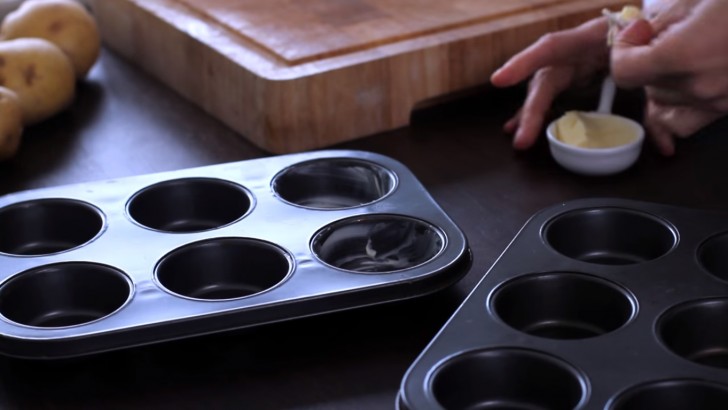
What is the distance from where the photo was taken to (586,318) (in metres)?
0.95

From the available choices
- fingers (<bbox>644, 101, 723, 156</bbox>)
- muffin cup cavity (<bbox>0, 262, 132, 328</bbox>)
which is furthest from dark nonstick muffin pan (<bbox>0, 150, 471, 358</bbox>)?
fingers (<bbox>644, 101, 723, 156</bbox>)

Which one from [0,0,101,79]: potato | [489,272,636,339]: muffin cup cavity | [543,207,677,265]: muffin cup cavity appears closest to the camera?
[489,272,636,339]: muffin cup cavity

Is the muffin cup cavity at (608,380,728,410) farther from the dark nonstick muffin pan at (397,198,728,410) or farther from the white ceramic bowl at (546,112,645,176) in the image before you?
the white ceramic bowl at (546,112,645,176)

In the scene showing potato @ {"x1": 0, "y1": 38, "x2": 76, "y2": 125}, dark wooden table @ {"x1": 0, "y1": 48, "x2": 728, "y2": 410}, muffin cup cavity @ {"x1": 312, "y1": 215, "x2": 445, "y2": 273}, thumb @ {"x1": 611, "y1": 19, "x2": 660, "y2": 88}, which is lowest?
dark wooden table @ {"x1": 0, "y1": 48, "x2": 728, "y2": 410}

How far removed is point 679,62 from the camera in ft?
3.75

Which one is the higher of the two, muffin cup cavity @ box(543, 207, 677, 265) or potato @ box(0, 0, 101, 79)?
potato @ box(0, 0, 101, 79)

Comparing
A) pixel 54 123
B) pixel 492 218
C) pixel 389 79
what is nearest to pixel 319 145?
pixel 389 79

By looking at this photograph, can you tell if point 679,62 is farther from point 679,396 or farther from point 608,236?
point 679,396

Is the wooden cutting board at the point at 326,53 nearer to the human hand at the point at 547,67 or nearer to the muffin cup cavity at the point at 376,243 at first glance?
the human hand at the point at 547,67

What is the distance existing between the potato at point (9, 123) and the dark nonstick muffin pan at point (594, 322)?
2.04 ft

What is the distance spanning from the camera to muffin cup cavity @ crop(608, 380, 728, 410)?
2.60ft

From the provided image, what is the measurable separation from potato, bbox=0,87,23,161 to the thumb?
0.68 meters

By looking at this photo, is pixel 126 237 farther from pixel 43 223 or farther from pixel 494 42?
pixel 494 42

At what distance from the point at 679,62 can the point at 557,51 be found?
7.5 inches
